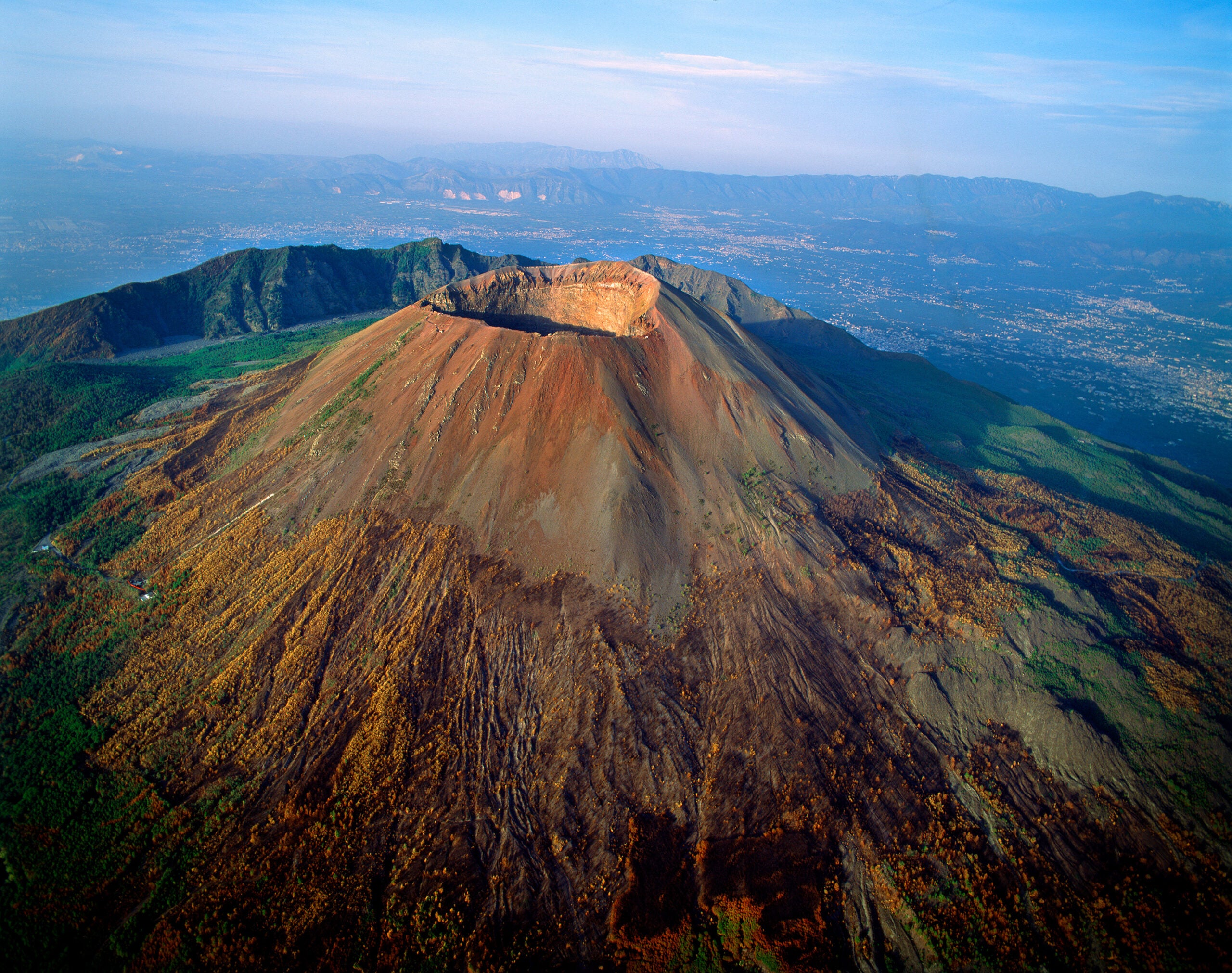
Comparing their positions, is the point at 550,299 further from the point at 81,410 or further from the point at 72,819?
the point at 81,410

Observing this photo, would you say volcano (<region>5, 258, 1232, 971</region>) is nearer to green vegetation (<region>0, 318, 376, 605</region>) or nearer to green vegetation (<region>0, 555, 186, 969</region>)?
green vegetation (<region>0, 555, 186, 969</region>)

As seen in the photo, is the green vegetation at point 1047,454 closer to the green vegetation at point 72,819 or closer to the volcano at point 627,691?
the volcano at point 627,691

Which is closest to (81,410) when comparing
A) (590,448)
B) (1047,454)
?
(590,448)

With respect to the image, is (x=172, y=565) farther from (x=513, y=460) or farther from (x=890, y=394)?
(x=890, y=394)

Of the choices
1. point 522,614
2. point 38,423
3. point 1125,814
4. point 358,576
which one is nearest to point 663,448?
point 522,614

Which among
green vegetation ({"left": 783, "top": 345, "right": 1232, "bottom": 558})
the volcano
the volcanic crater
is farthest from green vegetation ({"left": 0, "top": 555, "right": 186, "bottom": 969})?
green vegetation ({"left": 783, "top": 345, "right": 1232, "bottom": 558})

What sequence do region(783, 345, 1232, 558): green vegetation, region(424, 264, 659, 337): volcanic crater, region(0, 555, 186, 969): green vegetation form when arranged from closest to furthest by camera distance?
region(0, 555, 186, 969): green vegetation, region(424, 264, 659, 337): volcanic crater, region(783, 345, 1232, 558): green vegetation
